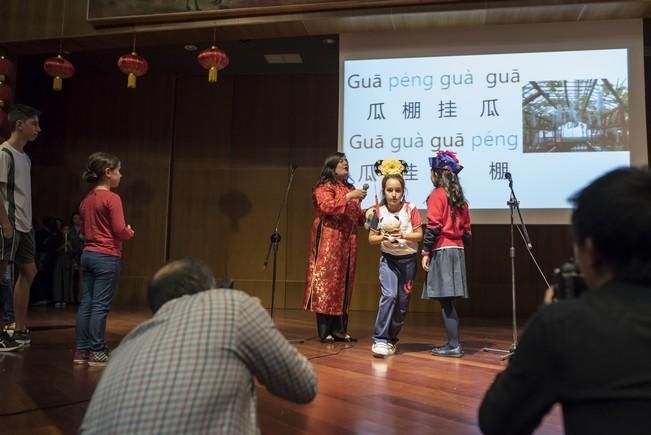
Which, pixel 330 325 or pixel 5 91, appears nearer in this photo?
pixel 330 325

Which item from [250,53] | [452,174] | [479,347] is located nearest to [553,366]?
[452,174]

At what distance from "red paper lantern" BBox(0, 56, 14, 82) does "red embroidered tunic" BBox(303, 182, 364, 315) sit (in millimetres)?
3293

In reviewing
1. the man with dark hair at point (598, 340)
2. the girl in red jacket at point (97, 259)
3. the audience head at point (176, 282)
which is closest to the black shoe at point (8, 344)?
the girl in red jacket at point (97, 259)

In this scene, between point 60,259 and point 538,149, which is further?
point 60,259

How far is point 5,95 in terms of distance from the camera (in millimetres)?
4992

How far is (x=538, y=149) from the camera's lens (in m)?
4.27

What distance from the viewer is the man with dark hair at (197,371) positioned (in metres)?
0.84

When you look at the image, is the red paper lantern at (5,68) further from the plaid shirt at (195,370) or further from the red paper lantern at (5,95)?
the plaid shirt at (195,370)

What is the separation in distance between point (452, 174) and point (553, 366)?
112 inches

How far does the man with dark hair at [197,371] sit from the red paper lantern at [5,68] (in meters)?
5.08

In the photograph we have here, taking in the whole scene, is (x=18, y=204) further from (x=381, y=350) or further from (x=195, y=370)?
(x=195, y=370)

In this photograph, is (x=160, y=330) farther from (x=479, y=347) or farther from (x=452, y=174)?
(x=479, y=347)

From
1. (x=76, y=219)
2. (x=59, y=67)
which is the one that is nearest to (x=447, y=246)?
(x=59, y=67)

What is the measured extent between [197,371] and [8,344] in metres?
2.94
